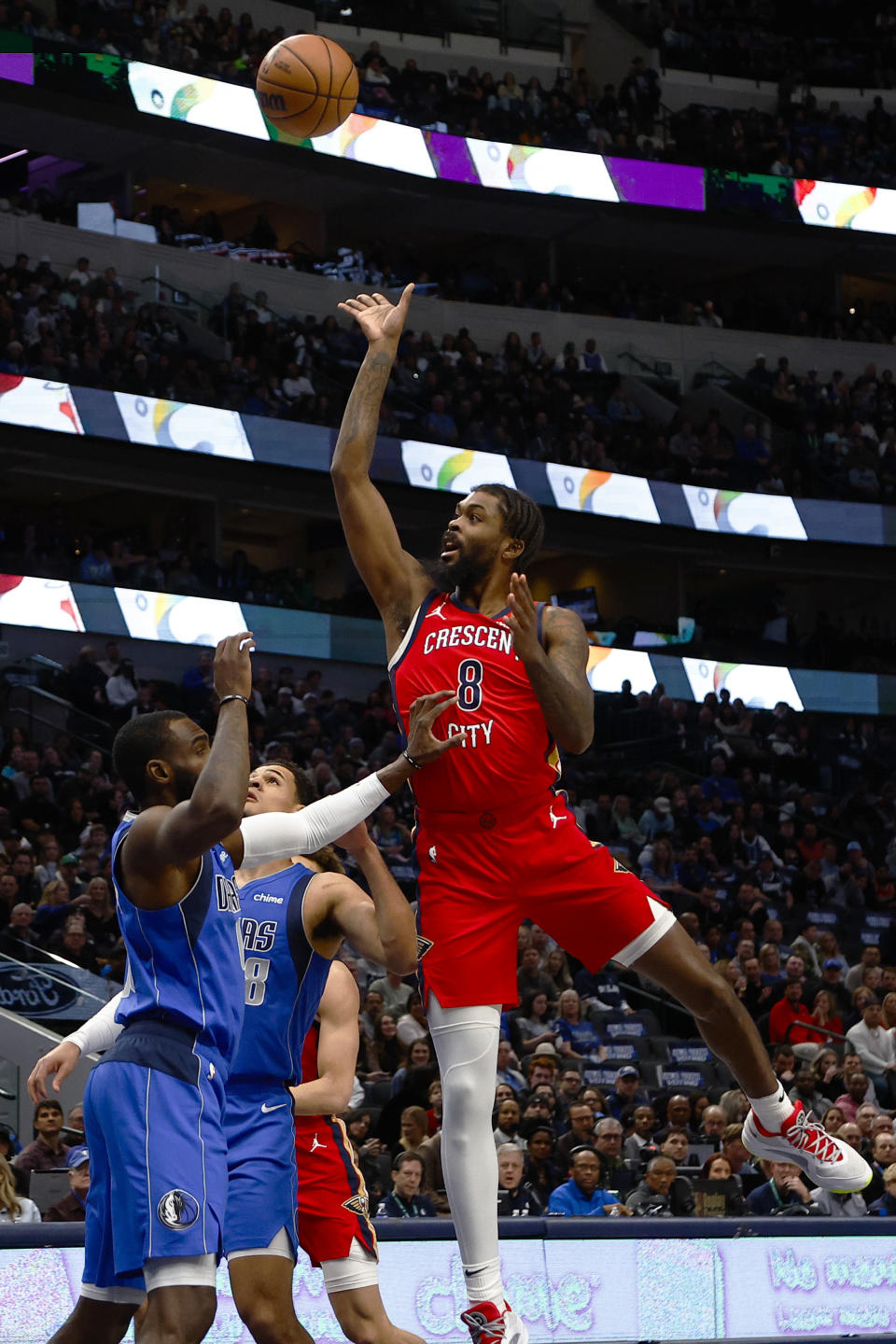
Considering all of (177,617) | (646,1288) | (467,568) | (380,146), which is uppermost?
(380,146)

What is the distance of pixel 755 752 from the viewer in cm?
2753

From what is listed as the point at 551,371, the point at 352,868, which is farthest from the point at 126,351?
the point at 352,868

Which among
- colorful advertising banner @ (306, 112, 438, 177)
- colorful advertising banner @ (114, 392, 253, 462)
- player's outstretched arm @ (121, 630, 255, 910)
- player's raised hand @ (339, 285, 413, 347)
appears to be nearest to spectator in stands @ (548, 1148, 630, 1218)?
player's raised hand @ (339, 285, 413, 347)

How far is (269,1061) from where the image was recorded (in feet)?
18.6

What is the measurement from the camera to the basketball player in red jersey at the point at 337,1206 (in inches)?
229

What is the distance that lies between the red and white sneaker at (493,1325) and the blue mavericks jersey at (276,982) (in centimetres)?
94

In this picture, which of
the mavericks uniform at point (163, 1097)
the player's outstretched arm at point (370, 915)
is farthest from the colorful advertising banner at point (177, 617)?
the mavericks uniform at point (163, 1097)

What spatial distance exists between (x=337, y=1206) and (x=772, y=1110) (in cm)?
152

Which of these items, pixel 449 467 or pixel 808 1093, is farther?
pixel 449 467

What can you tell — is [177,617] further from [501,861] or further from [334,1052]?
[501,861]

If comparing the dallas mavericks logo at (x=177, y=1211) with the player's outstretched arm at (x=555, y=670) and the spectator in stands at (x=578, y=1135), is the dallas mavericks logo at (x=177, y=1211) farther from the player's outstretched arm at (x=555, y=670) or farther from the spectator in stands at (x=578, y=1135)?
the spectator in stands at (x=578, y=1135)

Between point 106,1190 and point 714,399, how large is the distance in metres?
31.1

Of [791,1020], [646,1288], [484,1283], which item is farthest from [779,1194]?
[484,1283]

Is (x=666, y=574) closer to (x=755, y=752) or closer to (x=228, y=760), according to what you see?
(x=755, y=752)
